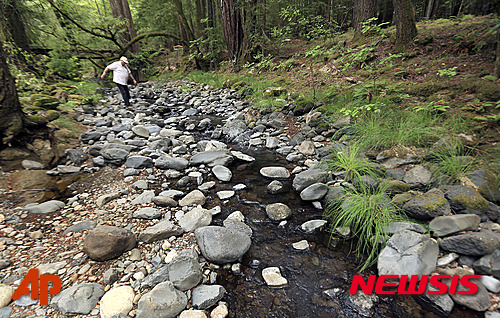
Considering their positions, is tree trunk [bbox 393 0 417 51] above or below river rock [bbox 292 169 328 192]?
above

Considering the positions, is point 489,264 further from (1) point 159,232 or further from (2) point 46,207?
(2) point 46,207

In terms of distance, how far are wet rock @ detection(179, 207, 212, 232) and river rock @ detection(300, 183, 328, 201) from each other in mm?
1293

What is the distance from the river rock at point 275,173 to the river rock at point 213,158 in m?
0.72


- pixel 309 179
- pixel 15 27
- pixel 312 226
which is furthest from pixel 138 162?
pixel 15 27

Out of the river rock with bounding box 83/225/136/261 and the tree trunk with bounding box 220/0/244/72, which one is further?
the tree trunk with bounding box 220/0/244/72

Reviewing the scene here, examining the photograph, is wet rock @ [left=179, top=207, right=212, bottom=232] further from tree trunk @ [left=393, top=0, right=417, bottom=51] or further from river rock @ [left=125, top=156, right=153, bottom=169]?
tree trunk @ [left=393, top=0, right=417, bottom=51]

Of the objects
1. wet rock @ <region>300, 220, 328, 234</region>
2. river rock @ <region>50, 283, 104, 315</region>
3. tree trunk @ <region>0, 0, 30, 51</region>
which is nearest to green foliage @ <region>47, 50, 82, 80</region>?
tree trunk @ <region>0, 0, 30, 51</region>

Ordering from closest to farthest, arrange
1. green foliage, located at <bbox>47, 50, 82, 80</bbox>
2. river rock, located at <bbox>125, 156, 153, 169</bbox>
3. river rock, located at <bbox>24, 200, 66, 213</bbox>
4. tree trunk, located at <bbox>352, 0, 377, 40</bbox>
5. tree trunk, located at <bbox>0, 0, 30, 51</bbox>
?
river rock, located at <bbox>24, 200, 66, 213</bbox>
river rock, located at <bbox>125, 156, 153, 169</bbox>
tree trunk, located at <bbox>0, 0, 30, 51</bbox>
tree trunk, located at <bbox>352, 0, 377, 40</bbox>
green foliage, located at <bbox>47, 50, 82, 80</bbox>

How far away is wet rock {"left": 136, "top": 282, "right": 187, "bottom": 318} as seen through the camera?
1456mm

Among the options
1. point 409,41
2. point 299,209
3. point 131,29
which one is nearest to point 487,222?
Result: point 299,209

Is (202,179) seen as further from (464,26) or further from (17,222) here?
(464,26)

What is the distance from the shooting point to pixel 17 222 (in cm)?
225

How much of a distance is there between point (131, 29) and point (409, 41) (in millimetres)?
14685

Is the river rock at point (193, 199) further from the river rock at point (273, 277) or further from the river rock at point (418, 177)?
the river rock at point (418, 177)
